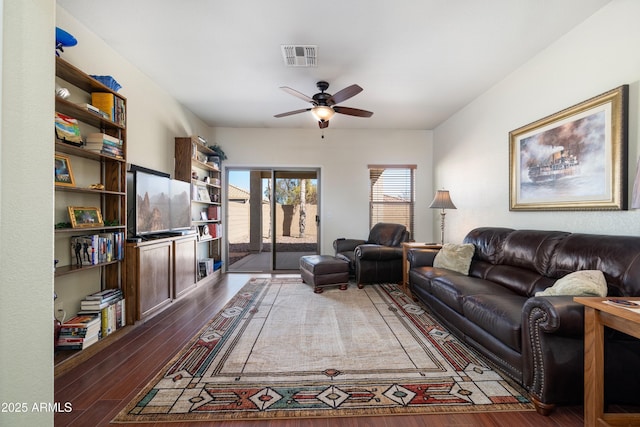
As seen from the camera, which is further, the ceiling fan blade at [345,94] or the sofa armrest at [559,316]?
the ceiling fan blade at [345,94]

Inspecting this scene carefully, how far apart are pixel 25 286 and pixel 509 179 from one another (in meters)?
4.20

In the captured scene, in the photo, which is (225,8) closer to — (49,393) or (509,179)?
(49,393)

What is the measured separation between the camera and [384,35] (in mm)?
2619

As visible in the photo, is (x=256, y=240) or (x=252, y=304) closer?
(x=252, y=304)

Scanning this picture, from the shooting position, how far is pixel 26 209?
34.6 inches

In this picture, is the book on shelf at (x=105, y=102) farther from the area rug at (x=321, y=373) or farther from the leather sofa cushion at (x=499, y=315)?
the leather sofa cushion at (x=499, y=315)

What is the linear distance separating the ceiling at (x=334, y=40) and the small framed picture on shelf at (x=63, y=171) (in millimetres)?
1284

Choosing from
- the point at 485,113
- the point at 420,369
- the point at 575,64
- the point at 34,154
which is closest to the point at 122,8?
the point at 34,154

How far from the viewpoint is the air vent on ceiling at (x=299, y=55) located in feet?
9.09

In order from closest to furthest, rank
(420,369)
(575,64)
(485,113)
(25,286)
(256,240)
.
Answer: (25,286) → (420,369) → (575,64) → (485,113) → (256,240)

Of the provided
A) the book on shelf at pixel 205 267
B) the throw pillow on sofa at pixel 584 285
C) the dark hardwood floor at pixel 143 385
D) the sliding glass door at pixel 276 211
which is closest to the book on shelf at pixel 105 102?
the dark hardwood floor at pixel 143 385

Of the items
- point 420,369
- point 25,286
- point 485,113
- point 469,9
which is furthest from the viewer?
point 485,113

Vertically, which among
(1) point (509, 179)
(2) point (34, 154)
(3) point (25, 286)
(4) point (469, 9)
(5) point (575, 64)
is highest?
(4) point (469, 9)

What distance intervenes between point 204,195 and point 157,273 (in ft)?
6.36
